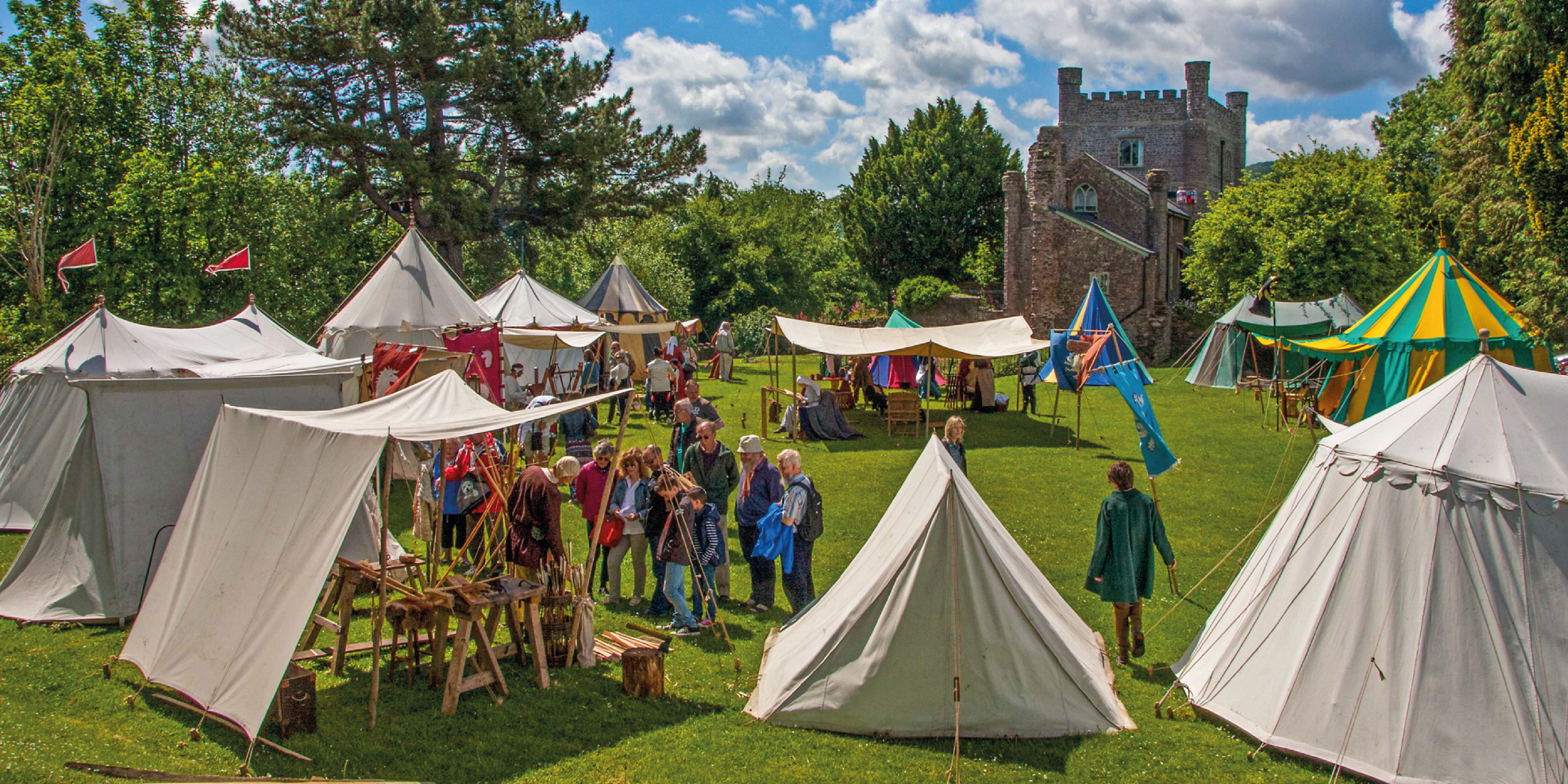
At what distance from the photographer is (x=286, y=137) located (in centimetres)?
2205

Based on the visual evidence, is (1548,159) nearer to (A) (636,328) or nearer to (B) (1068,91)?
(A) (636,328)

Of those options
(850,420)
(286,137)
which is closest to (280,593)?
(850,420)

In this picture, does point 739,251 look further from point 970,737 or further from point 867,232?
point 970,737

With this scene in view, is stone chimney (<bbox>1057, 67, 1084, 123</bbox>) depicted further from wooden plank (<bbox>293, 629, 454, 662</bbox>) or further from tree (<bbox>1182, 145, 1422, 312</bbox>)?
wooden plank (<bbox>293, 629, 454, 662</bbox>)

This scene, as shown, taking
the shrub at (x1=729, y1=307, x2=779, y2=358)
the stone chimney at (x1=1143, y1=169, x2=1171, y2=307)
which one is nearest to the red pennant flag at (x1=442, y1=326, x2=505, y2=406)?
the shrub at (x1=729, y1=307, x2=779, y2=358)

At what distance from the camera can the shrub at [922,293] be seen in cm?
3731

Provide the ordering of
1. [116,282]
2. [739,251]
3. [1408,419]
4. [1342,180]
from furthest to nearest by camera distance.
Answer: [739,251]
[1342,180]
[116,282]
[1408,419]

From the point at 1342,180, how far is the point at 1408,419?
85.0ft

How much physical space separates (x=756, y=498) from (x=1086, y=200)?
105ft

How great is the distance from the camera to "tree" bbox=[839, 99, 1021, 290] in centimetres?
4028

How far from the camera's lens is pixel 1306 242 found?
92.1 feet

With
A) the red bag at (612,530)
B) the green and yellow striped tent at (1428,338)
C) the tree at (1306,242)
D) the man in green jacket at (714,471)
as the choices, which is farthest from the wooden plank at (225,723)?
the tree at (1306,242)

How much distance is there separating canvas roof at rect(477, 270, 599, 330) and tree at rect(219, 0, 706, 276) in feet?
12.1

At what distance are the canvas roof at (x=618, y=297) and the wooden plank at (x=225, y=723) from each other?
18974 mm
